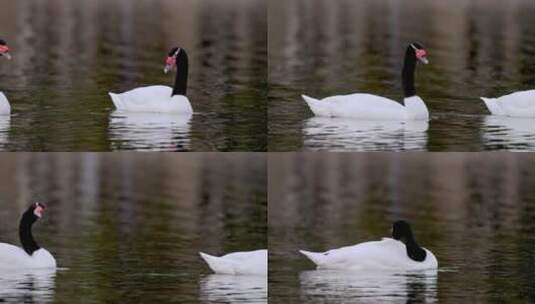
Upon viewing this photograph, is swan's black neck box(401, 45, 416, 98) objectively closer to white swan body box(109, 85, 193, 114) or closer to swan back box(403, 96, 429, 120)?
swan back box(403, 96, 429, 120)

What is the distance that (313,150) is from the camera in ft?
50.6

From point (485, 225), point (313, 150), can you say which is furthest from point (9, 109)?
point (485, 225)

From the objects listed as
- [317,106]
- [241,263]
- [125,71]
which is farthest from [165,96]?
[241,263]

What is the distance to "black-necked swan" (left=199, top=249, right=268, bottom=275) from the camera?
50.7ft

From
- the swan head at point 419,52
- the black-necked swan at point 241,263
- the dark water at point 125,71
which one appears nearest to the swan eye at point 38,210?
the dark water at point 125,71

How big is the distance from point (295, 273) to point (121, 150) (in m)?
1.45

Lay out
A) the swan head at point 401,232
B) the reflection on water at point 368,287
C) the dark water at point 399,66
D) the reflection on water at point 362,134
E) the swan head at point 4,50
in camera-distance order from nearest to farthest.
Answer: the reflection on water at point 368,287, the reflection on water at point 362,134, the dark water at point 399,66, the swan head at point 401,232, the swan head at point 4,50

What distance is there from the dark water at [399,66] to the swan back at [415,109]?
90 millimetres

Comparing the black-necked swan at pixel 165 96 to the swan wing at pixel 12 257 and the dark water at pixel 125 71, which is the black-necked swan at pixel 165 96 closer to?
the dark water at pixel 125 71

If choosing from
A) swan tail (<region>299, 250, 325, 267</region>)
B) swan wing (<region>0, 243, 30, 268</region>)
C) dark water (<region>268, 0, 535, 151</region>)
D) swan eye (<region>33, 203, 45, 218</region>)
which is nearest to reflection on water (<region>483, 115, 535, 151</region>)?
dark water (<region>268, 0, 535, 151</region>)

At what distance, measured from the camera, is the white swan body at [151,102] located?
15742 millimetres

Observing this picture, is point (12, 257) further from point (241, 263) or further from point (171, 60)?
point (171, 60)

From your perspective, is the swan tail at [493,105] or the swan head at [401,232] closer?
the swan head at [401,232]

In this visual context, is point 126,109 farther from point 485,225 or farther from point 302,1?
point 485,225
